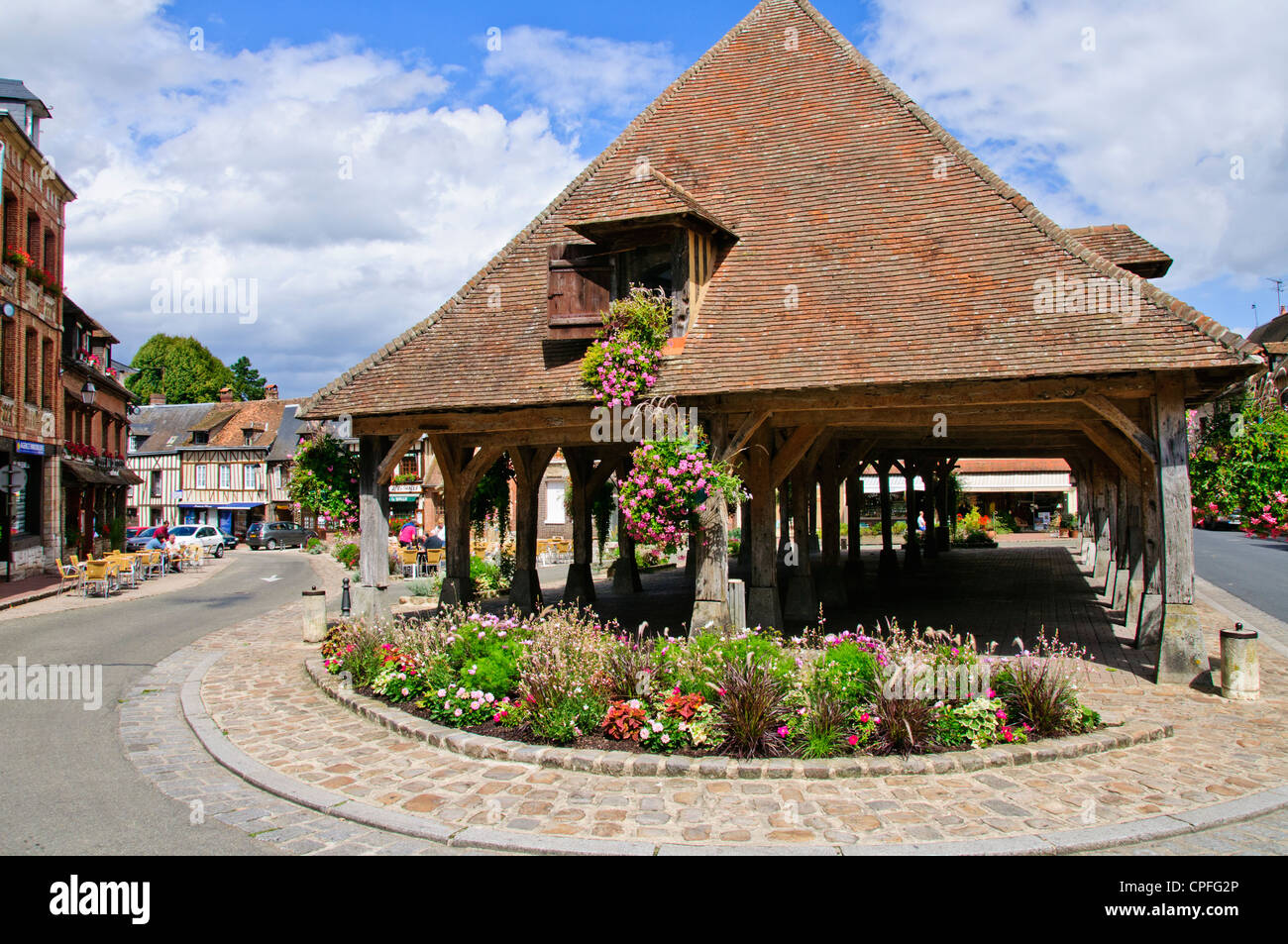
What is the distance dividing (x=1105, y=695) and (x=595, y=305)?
6.72 m

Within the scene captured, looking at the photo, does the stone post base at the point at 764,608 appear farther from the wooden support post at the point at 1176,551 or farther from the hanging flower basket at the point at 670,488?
the wooden support post at the point at 1176,551

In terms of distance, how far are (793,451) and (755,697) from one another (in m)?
4.86

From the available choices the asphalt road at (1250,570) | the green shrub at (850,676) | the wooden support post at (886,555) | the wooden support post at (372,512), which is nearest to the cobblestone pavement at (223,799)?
the green shrub at (850,676)

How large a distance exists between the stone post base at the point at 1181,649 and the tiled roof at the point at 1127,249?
202 inches

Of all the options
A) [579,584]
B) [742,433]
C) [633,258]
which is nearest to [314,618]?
[579,584]

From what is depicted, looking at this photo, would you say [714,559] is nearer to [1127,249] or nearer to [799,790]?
[799,790]

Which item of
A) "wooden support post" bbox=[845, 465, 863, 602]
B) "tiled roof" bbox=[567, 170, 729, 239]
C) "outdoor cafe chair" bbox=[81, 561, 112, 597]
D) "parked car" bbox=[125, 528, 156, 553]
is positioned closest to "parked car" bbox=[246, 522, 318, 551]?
"parked car" bbox=[125, 528, 156, 553]

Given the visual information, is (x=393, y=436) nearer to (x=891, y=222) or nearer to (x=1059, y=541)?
(x=891, y=222)

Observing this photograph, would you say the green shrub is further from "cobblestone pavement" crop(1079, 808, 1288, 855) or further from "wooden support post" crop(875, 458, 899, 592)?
"wooden support post" crop(875, 458, 899, 592)

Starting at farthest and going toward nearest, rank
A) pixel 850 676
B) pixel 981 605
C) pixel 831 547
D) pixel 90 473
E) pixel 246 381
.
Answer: pixel 246 381
pixel 90 473
pixel 831 547
pixel 981 605
pixel 850 676

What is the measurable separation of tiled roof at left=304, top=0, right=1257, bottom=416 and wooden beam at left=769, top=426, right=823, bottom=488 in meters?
1.32

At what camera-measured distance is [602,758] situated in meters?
6.23

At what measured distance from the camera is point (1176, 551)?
8742 mm
